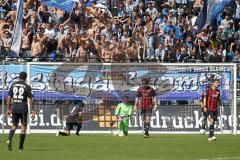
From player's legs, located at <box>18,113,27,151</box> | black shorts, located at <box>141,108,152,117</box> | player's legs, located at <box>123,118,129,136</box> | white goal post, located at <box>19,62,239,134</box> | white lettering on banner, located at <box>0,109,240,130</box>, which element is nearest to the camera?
player's legs, located at <box>18,113,27,151</box>

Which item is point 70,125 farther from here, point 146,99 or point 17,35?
point 17,35

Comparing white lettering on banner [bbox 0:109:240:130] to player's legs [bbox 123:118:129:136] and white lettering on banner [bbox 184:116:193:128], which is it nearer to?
white lettering on banner [bbox 184:116:193:128]

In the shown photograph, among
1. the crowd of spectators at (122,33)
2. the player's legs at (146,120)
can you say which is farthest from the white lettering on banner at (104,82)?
the player's legs at (146,120)

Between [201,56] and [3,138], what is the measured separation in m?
11.2

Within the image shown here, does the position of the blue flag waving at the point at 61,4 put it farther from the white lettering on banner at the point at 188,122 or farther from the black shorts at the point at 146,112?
the white lettering on banner at the point at 188,122

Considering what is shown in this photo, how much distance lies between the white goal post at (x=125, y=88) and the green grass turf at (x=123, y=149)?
4.46 metres

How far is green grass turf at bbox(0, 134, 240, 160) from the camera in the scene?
21016mm

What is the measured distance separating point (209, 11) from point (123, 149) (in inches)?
584

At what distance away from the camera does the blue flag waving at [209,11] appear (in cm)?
3725

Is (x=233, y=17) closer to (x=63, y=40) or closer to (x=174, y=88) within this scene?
(x=174, y=88)

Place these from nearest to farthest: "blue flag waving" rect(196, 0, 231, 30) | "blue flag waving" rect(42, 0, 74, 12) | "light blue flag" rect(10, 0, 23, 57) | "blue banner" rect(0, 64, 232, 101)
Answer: "light blue flag" rect(10, 0, 23, 57), "blue banner" rect(0, 64, 232, 101), "blue flag waving" rect(42, 0, 74, 12), "blue flag waving" rect(196, 0, 231, 30)

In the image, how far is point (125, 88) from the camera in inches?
1382

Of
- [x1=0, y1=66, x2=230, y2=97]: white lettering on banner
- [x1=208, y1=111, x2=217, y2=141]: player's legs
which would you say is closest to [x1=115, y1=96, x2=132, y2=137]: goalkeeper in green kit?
[x1=0, y1=66, x2=230, y2=97]: white lettering on banner

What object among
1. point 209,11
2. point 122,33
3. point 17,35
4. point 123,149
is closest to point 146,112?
point 17,35
